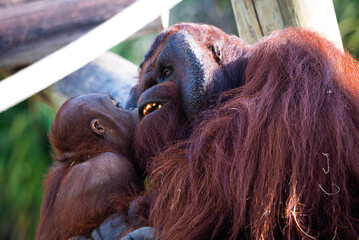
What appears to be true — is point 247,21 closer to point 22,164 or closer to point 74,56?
point 74,56

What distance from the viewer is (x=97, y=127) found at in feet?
5.21

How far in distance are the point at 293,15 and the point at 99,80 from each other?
1024mm

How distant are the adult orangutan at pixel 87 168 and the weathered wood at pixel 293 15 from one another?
66 centimetres

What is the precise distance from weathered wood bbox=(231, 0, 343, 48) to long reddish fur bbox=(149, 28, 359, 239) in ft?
1.73

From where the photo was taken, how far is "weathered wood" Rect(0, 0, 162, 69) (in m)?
2.76

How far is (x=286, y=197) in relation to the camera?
3.36 ft

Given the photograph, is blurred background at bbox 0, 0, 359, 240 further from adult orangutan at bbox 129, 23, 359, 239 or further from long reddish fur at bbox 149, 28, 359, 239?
long reddish fur at bbox 149, 28, 359, 239

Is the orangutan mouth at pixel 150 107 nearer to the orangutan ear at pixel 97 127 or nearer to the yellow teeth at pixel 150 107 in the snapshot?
the yellow teeth at pixel 150 107

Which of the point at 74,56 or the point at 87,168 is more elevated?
the point at 74,56

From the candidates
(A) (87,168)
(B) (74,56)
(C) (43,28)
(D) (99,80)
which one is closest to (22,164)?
(C) (43,28)

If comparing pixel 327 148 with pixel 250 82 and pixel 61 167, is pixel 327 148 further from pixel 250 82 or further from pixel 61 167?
pixel 61 167

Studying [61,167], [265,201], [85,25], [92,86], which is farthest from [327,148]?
[85,25]

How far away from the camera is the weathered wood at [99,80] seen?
2.29 metres

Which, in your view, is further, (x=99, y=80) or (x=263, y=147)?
(x=99, y=80)
